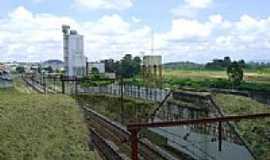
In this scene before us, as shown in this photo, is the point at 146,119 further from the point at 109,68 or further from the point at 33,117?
the point at 109,68

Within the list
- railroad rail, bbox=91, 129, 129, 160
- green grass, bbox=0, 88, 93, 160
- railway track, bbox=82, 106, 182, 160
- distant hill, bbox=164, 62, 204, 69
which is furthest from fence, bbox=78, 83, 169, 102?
distant hill, bbox=164, 62, 204, 69

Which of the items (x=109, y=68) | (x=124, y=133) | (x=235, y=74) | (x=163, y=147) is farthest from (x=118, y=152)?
(x=109, y=68)

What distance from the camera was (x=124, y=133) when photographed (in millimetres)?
28453

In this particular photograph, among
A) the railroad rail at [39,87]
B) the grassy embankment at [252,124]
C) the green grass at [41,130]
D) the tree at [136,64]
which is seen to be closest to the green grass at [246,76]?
the tree at [136,64]

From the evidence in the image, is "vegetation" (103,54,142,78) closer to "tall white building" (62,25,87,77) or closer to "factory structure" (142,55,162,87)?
"tall white building" (62,25,87,77)

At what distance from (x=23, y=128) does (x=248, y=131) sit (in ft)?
38.3

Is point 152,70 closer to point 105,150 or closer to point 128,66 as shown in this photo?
point 128,66

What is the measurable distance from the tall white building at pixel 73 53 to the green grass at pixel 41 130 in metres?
42.4

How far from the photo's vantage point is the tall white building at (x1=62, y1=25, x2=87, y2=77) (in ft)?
217

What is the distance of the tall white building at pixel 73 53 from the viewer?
6612 centimetres

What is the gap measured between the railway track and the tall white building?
30.4m

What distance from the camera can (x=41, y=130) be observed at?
19.1 meters

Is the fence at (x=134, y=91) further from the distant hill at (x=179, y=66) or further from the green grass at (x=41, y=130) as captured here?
the distant hill at (x=179, y=66)

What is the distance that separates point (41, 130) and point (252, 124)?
11297 mm
